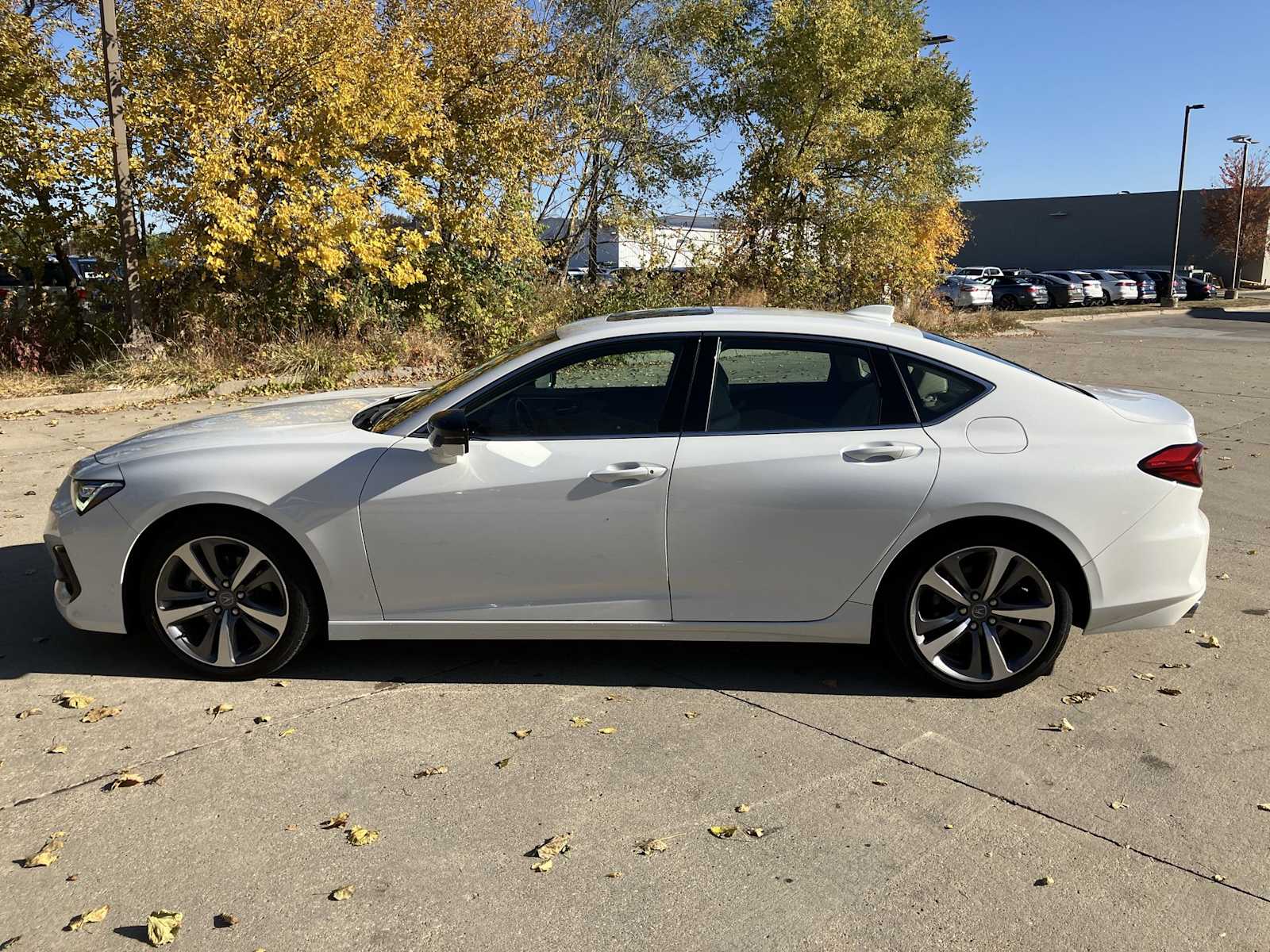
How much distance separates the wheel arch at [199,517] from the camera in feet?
13.8

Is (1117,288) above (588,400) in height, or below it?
below

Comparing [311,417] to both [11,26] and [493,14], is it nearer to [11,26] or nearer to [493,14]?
[11,26]

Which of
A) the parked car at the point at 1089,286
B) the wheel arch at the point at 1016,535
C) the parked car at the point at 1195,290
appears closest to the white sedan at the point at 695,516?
the wheel arch at the point at 1016,535

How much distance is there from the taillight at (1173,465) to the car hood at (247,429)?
329cm

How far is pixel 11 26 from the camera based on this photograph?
12.5 meters

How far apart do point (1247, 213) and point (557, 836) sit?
215 ft

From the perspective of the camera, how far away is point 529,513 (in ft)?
13.5

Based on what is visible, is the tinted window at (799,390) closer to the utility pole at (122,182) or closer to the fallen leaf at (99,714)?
the fallen leaf at (99,714)

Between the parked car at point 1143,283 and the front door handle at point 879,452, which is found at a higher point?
the front door handle at point 879,452

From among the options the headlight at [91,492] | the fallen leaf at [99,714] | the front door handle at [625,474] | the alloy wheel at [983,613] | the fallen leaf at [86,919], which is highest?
the front door handle at [625,474]

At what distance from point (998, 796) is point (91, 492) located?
12.1 feet

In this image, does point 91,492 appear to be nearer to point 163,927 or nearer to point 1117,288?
point 163,927

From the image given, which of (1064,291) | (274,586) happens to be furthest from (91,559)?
(1064,291)

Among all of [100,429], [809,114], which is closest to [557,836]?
[100,429]
